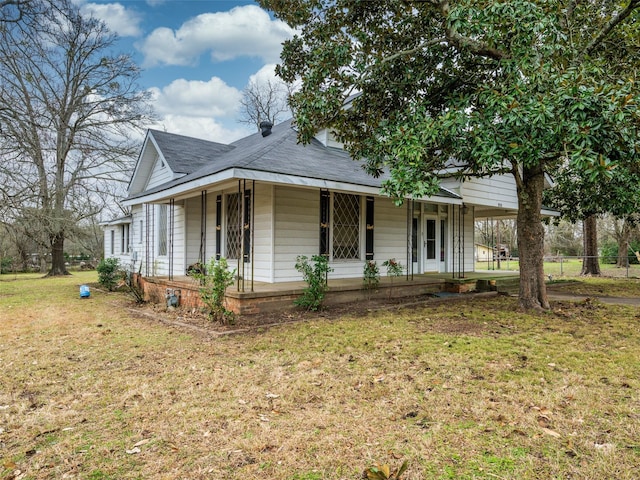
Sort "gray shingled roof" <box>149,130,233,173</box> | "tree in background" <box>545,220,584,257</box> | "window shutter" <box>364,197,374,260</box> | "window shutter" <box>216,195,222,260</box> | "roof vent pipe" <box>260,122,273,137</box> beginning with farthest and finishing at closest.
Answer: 1. "tree in background" <box>545,220,584,257</box>
2. "roof vent pipe" <box>260,122,273,137</box>
3. "gray shingled roof" <box>149,130,233,173</box>
4. "window shutter" <box>216,195,222,260</box>
5. "window shutter" <box>364,197,374,260</box>

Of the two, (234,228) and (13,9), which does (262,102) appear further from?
(234,228)

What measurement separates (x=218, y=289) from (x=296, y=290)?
5.75 ft

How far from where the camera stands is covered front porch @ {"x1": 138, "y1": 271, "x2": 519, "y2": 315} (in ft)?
24.2

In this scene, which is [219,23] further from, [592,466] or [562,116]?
[592,466]

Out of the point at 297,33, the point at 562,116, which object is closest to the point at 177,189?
the point at 297,33

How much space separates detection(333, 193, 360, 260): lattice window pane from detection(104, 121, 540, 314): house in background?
27 millimetres

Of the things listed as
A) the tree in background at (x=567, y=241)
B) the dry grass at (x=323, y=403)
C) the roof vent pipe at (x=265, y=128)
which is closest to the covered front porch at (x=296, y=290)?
the dry grass at (x=323, y=403)

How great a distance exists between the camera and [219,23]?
505 inches

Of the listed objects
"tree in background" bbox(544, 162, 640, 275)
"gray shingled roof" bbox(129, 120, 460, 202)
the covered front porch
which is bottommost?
the covered front porch

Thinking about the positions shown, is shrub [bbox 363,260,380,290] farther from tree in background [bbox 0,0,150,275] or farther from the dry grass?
tree in background [bbox 0,0,150,275]

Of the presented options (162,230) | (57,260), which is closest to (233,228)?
(162,230)

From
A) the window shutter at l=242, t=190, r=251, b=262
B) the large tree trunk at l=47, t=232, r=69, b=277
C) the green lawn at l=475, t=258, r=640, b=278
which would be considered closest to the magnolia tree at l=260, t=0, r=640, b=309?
the window shutter at l=242, t=190, r=251, b=262

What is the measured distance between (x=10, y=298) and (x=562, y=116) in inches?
552

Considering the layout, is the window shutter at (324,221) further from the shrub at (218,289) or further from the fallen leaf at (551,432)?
the fallen leaf at (551,432)
